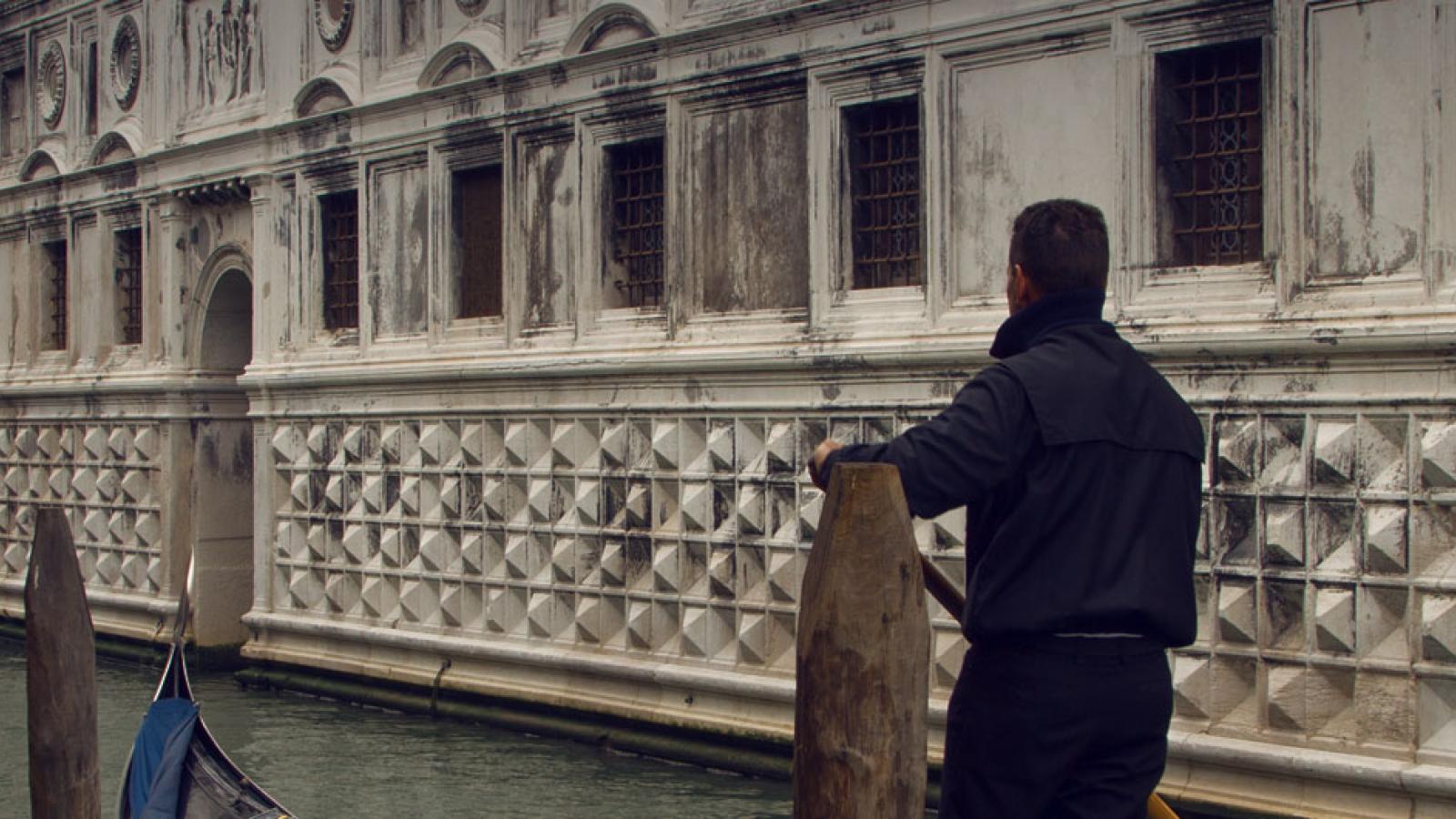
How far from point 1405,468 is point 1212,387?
36.8 inches

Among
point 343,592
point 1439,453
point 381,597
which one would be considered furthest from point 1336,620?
point 343,592

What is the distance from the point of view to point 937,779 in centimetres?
882

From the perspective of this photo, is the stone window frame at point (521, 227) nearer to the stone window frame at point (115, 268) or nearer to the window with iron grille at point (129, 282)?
the stone window frame at point (115, 268)

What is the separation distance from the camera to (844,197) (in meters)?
9.59

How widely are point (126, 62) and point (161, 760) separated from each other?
33.0 feet

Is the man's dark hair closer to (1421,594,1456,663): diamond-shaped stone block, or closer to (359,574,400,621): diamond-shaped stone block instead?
(1421,594,1456,663): diamond-shaped stone block

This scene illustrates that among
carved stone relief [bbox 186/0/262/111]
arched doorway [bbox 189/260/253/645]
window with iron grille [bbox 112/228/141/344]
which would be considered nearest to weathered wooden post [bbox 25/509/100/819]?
carved stone relief [bbox 186/0/262/111]

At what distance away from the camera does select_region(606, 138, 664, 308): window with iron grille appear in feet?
35.6

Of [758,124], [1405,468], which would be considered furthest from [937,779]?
[758,124]

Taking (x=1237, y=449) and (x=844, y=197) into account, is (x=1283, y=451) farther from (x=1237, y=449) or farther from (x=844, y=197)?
(x=844, y=197)

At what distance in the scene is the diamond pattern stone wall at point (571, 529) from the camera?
386 inches

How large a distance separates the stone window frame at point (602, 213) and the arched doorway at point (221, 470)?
4.69m

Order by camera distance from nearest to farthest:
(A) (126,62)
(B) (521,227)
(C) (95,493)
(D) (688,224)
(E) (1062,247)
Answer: (E) (1062,247) → (D) (688,224) → (B) (521,227) → (A) (126,62) → (C) (95,493)

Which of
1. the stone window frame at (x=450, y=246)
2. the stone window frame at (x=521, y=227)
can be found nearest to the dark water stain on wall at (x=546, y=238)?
the stone window frame at (x=521, y=227)
